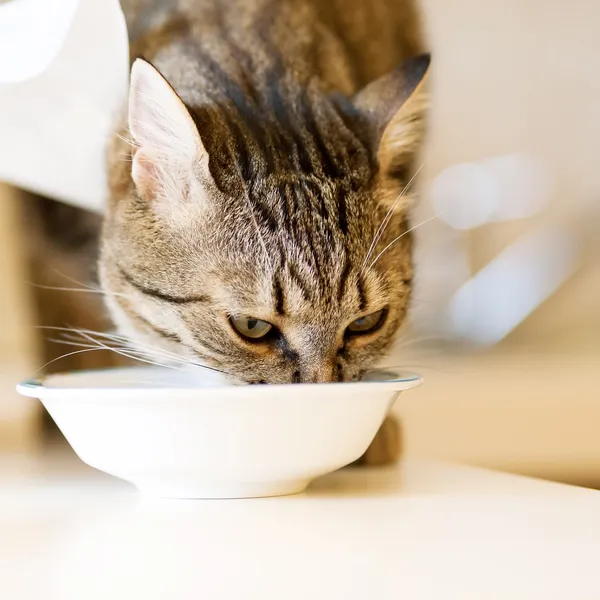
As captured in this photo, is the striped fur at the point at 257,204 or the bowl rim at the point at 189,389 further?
the striped fur at the point at 257,204

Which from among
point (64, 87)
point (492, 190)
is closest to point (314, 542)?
point (64, 87)

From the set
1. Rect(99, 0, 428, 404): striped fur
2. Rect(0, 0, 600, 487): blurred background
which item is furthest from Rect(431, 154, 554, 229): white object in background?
Rect(99, 0, 428, 404): striped fur

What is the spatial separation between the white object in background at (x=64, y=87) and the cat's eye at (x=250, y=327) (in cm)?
34

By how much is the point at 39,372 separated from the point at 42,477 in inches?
11.9

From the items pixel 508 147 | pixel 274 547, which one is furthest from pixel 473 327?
pixel 274 547

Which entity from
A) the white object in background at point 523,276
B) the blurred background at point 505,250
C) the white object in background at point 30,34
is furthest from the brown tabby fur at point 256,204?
the white object in background at point 523,276

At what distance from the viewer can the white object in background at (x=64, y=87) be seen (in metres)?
1.11

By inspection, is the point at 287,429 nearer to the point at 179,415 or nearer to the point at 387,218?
the point at 179,415

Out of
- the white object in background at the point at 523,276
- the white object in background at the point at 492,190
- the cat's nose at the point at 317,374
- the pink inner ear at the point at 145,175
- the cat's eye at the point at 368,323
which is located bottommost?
the cat's nose at the point at 317,374

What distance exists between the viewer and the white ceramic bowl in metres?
0.76

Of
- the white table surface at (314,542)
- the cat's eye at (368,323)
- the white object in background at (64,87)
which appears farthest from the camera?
the white object in background at (64,87)

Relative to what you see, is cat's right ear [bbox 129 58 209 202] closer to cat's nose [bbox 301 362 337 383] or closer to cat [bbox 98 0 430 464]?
cat [bbox 98 0 430 464]

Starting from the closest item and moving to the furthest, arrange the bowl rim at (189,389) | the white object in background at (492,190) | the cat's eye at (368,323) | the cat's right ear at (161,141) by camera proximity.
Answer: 1. the bowl rim at (189,389)
2. the cat's right ear at (161,141)
3. the cat's eye at (368,323)
4. the white object in background at (492,190)

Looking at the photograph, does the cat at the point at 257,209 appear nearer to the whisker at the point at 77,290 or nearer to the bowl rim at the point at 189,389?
the whisker at the point at 77,290
